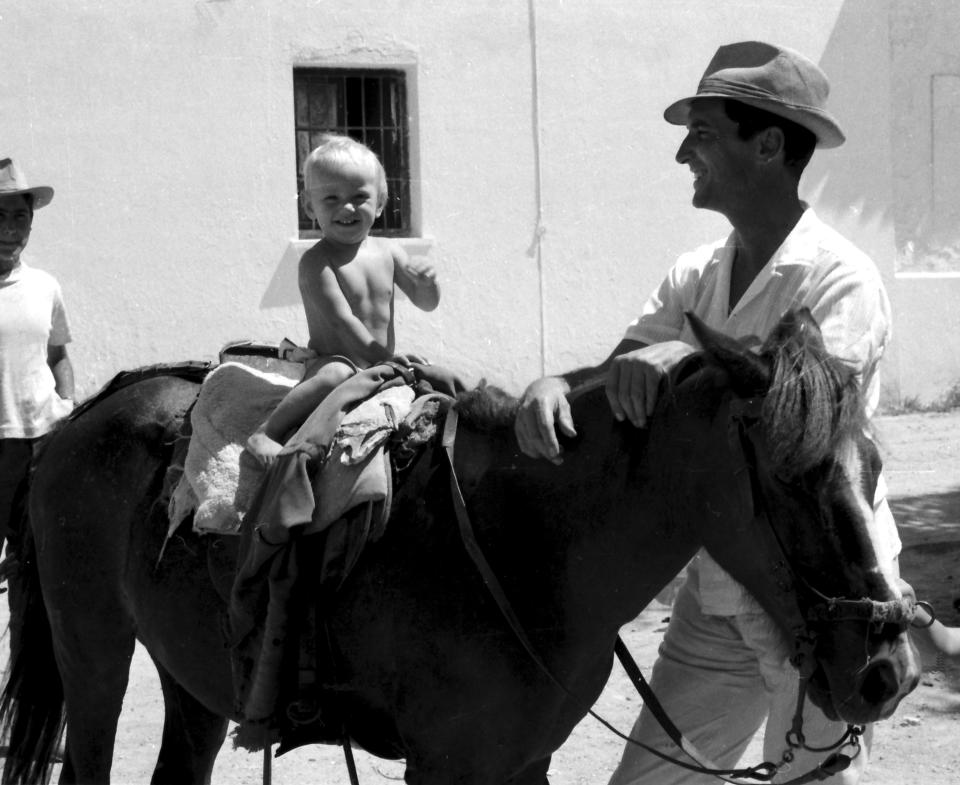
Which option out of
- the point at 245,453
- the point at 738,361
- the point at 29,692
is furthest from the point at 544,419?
the point at 29,692

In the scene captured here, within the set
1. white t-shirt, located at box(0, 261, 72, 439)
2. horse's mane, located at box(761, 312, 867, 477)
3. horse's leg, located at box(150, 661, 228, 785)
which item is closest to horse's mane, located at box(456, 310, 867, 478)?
horse's mane, located at box(761, 312, 867, 477)

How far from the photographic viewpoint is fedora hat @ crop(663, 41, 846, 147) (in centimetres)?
300

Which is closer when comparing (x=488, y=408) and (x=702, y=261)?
(x=488, y=408)

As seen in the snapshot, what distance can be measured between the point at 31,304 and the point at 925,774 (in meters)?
4.18

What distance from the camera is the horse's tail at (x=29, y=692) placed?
4195mm

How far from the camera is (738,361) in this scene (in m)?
2.56

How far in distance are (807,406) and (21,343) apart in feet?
15.0

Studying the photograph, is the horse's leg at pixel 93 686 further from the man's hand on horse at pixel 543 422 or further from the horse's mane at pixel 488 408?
the man's hand on horse at pixel 543 422

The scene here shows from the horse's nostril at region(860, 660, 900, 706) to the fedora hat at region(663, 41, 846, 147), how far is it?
120 centimetres

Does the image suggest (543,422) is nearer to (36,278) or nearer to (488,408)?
(488,408)

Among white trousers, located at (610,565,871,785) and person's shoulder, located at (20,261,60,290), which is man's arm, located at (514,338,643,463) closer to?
white trousers, located at (610,565,871,785)

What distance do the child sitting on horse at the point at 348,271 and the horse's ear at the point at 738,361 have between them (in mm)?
1176

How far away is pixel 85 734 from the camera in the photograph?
3.95 meters

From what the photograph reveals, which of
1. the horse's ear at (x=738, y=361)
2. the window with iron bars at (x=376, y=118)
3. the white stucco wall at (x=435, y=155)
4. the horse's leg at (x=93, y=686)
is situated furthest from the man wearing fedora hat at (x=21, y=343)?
the window with iron bars at (x=376, y=118)
